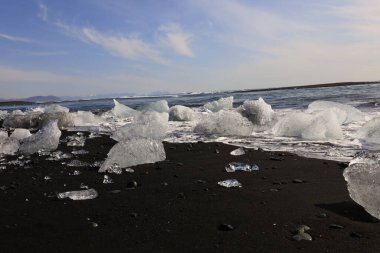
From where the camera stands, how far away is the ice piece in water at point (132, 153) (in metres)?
4.36

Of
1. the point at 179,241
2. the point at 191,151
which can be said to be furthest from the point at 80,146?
the point at 179,241

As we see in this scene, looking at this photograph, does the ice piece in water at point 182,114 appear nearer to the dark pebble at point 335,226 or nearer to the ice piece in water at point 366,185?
the ice piece in water at point 366,185

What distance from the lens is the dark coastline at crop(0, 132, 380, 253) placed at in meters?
2.21

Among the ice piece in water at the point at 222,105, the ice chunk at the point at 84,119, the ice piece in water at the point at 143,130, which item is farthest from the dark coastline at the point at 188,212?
the ice piece in water at the point at 222,105

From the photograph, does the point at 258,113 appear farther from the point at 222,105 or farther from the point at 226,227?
the point at 222,105

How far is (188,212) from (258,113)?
4.63 meters

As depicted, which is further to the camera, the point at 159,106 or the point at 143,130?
the point at 159,106

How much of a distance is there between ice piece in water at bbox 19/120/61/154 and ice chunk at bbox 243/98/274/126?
10.7ft

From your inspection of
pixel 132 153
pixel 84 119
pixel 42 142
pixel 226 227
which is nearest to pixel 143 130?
pixel 42 142

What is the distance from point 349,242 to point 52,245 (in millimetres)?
1608

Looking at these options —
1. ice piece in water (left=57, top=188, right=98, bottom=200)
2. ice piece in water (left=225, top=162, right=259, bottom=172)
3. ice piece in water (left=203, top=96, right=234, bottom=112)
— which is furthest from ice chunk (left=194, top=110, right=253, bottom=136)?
ice piece in water (left=203, top=96, right=234, bottom=112)

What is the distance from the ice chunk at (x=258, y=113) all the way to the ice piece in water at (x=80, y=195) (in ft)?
14.1

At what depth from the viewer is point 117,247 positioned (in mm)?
2184

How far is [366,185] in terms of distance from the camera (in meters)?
2.51
